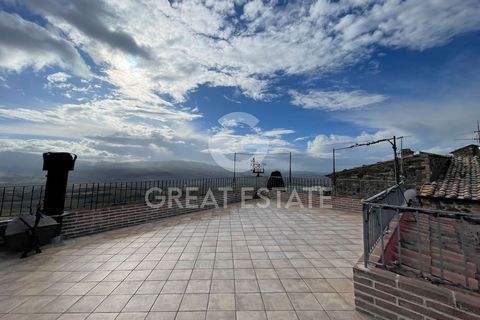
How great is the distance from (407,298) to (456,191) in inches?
223

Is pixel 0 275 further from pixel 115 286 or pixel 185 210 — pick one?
pixel 185 210

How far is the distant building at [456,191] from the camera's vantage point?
5430 mm

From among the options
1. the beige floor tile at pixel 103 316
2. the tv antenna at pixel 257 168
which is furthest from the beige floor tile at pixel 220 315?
the tv antenna at pixel 257 168

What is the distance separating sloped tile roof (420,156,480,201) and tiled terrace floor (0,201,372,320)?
249cm

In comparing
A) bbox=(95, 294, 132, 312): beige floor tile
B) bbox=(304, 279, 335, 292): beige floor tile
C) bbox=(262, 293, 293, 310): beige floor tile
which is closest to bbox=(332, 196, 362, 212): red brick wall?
bbox=(304, 279, 335, 292): beige floor tile

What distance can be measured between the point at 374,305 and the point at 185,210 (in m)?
7.18

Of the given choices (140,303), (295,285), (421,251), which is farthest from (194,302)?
(421,251)

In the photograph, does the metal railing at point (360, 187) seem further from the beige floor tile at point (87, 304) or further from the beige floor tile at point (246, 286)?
the beige floor tile at point (87, 304)

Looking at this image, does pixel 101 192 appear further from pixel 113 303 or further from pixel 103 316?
pixel 103 316

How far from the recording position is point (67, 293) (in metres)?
3.07

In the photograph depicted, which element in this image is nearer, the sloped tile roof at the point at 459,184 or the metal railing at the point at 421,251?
the metal railing at the point at 421,251

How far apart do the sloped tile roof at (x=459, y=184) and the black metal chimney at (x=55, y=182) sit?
31.1 ft

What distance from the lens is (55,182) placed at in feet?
17.3

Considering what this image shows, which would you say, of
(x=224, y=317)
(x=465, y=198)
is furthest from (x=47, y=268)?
(x=465, y=198)
